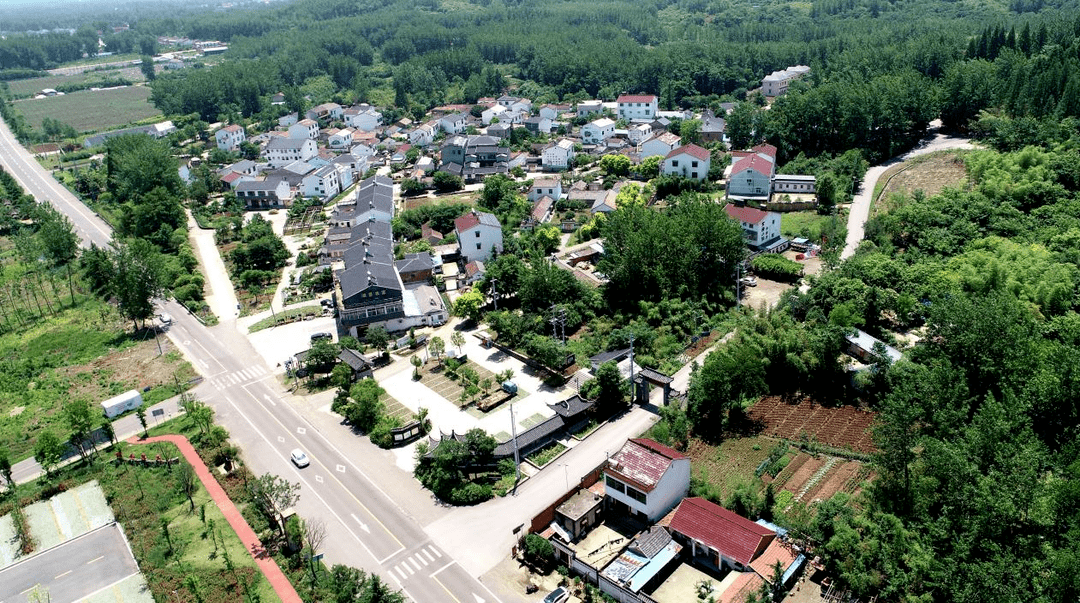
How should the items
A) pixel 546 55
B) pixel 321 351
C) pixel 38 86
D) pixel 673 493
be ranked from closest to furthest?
pixel 673 493 → pixel 321 351 → pixel 546 55 → pixel 38 86

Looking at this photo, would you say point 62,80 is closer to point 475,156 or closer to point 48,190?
point 48,190

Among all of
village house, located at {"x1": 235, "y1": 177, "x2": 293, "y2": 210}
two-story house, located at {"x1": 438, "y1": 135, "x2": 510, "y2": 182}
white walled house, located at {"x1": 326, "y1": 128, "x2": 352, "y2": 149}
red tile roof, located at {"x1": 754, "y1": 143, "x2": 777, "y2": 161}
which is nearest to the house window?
red tile roof, located at {"x1": 754, "y1": 143, "x2": 777, "y2": 161}

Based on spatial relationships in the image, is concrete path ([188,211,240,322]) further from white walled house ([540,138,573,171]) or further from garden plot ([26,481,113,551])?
white walled house ([540,138,573,171])

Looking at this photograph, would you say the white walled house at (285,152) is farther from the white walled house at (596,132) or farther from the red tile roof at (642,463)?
the red tile roof at (642,463)

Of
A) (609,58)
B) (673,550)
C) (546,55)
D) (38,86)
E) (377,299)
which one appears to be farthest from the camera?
(38,86)

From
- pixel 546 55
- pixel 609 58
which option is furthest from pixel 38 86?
pixel 609 58

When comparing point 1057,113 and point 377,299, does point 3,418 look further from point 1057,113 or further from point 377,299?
point 1057,113

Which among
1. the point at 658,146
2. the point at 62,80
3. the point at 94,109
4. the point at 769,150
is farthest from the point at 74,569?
the point at 62,80
